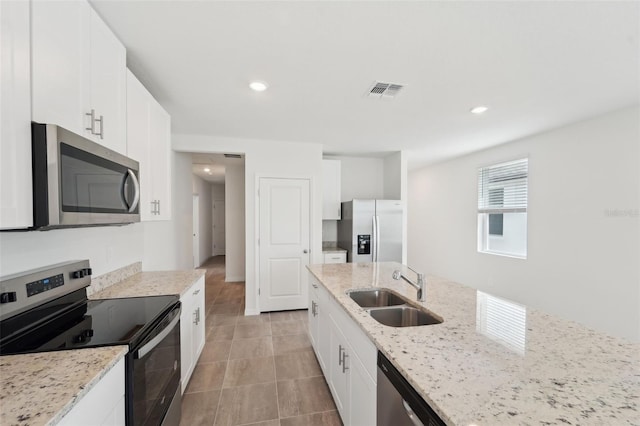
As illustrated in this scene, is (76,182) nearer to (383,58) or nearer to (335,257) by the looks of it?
(383,58)

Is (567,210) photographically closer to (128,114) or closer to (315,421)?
(315,421)

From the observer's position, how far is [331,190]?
4.36 metres

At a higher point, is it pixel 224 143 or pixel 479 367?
pixel 224 143

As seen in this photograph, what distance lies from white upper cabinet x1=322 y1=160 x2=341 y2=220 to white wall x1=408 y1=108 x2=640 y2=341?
2.43 metres

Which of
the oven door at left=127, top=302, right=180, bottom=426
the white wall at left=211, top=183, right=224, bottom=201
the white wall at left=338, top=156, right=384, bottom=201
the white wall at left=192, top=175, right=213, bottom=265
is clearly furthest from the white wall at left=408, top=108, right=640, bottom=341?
the white wall at left=211, top=183, right=224, bottom=201

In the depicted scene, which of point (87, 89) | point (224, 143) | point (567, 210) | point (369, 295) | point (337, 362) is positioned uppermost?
point (224, 143)

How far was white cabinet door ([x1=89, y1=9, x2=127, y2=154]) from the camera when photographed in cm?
Answer: 131

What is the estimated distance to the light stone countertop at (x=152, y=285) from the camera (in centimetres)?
177

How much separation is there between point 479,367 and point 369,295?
1.08m

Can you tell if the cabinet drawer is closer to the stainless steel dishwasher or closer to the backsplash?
the backsplash

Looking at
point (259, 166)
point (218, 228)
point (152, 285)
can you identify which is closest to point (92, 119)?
point (152, 285)

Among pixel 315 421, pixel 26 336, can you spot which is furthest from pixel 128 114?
pixel 315 421

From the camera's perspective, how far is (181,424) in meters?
1.74

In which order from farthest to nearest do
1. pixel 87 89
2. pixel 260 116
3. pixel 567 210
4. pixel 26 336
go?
pixel 567 210
pixel 260 116
pixel 87 89
pixel 26 336
